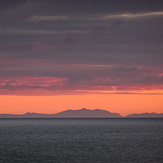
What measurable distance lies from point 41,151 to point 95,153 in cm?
1302

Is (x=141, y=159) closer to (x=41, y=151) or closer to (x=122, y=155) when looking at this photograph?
(x=122, y=155)

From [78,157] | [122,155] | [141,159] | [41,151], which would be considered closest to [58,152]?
[41,151]

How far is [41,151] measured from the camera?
74312 mm

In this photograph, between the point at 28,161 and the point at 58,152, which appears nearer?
the point at 28,161

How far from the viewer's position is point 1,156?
66500 mm

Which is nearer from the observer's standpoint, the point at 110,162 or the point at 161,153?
the point at 110,162

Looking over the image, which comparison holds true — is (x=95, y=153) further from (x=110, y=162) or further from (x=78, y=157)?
(x=110, y=162)

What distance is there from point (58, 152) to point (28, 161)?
13.6 meters

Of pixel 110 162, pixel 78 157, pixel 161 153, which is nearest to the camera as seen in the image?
pixel 110 162

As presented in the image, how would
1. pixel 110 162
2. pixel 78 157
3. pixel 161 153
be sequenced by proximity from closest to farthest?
pixel 110 162, pixel 78 157, pixel 161 153

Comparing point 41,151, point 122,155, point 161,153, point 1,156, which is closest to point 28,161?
point 1,156

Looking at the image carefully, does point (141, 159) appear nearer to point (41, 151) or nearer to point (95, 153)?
point (95, 153)

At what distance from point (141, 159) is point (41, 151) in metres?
24.2

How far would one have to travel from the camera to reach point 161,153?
70.3m
